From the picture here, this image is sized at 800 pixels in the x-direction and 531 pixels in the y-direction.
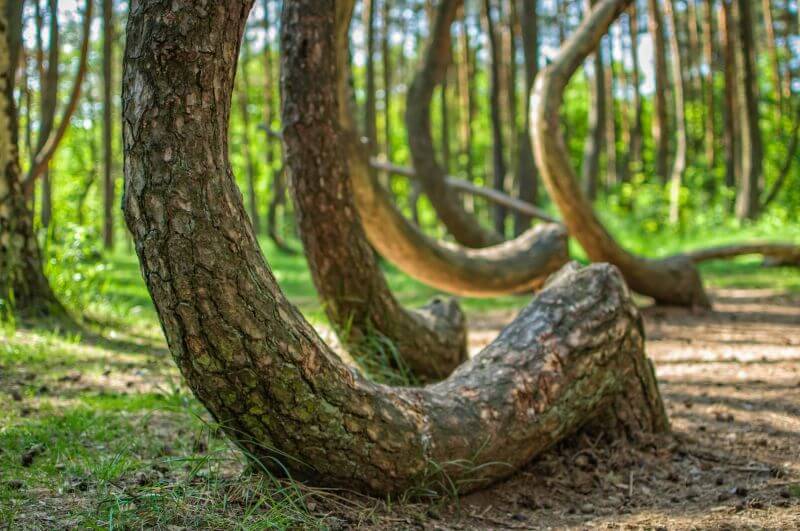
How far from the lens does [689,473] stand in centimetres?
342

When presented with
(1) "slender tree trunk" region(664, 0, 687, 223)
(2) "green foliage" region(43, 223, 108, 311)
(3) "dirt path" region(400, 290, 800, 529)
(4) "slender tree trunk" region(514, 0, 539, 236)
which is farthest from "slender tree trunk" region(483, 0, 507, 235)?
(2) "green foliage" region(43, 223, 108, 311)

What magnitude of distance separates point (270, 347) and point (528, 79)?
29.6 ft

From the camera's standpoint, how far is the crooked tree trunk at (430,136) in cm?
805

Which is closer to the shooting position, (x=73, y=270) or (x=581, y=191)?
(x=73, y=270)

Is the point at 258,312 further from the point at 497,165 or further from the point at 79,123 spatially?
the point at 79,123

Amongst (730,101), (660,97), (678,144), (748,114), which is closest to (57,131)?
(748,114)

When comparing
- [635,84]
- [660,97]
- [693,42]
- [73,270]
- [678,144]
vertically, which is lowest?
[73,270]

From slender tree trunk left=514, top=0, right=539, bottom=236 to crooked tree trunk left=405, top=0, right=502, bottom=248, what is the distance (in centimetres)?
222

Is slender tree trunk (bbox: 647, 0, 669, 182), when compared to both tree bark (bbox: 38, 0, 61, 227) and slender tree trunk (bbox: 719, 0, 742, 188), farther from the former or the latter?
tree bark (bbox: 38, 0, 61, 227)

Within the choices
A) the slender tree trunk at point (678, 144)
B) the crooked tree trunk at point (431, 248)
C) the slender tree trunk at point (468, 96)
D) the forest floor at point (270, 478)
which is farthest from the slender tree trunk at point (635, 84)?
the forest floor at point (270, 478)

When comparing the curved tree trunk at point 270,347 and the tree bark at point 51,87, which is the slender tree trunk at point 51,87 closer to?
the tree bark at point 51,87

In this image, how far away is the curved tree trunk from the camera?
87.1 inches

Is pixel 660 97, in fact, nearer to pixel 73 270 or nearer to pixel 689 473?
pixel 73 270

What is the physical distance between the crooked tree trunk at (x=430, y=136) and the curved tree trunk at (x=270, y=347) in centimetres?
487
